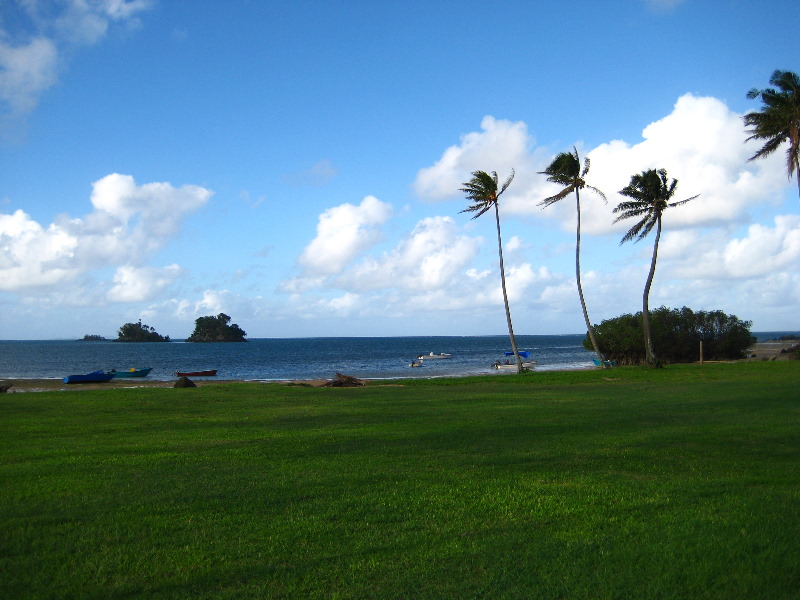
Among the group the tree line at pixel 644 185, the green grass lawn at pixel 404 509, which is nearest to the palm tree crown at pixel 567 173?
the tree line at pixel 644 185

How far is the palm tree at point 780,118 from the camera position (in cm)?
3422

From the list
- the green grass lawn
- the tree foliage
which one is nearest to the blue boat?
the green grass lawn

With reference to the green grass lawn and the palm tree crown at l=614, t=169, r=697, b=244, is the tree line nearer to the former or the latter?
the palm tree crown at l=614, t=169, r=697, b=244

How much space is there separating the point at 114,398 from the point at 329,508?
617 inches

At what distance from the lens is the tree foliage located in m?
55.7

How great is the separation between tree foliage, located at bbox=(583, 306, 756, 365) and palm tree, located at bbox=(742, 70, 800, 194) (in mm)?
22280

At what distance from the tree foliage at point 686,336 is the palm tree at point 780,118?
2228cm

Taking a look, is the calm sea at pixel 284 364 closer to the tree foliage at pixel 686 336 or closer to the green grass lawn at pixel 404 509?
the tree foliage at pixel 686 336

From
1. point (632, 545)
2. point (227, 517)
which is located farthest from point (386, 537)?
point (632, 545)

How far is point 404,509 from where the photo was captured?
21.9ft

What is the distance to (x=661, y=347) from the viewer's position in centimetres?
5612

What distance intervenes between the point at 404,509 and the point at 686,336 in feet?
181

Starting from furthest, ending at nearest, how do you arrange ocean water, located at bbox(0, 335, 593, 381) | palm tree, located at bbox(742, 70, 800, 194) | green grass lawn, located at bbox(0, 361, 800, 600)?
ocean water, located at bbox(0, 335, 593, 381)
palm tree, located at bbox(742, 70, 800, 194)
green grass lawn, located at bbox(0, 361, 800, 600)

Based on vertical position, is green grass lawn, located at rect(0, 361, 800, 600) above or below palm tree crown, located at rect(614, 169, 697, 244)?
below
